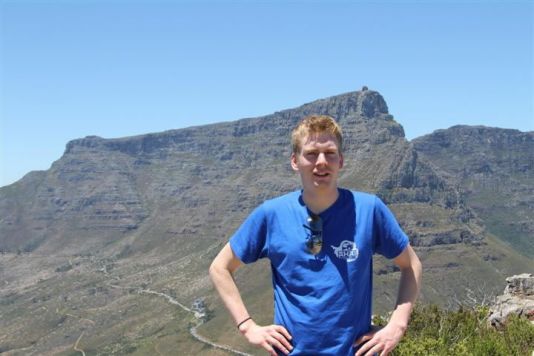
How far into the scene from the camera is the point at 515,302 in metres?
22.0

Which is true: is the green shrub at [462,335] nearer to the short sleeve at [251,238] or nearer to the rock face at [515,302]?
the rock face at [515,302]

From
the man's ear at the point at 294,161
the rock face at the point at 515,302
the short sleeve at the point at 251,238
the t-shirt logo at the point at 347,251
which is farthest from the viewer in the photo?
the rock face at the point at 515,302

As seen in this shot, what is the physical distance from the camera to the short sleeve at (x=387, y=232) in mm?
7043

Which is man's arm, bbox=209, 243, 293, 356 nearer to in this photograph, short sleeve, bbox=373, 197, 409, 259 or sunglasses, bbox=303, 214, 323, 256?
sunglasses, bbox=303, 214, 323, 256

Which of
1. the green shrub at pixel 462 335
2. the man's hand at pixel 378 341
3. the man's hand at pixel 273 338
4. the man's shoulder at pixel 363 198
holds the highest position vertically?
the man's shoulder at pixel 363 198

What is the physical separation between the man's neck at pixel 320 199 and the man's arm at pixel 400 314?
108cm

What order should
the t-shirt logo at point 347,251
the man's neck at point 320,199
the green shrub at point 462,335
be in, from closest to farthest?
the t-shirt logo at point 347,251 < the man's neck at point 320,199 < the green shrub at point 462,335

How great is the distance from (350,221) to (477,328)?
1392 cm

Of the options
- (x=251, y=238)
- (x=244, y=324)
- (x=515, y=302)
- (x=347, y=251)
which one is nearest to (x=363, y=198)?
(x=347, y=251)

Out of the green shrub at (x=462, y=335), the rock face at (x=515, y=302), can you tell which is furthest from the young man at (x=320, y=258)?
the rock face at (x=515, y=302)

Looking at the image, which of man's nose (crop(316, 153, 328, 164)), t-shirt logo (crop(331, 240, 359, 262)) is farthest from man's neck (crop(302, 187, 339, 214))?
t-shirt logo (crop(331, 240, 359, 262))

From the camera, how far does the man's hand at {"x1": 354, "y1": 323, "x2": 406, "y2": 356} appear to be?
6738mm

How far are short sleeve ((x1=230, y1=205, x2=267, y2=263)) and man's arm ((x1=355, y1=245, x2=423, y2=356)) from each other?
1600 mm

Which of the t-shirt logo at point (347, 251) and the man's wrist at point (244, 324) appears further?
the man's wrist at point (244, 324)
